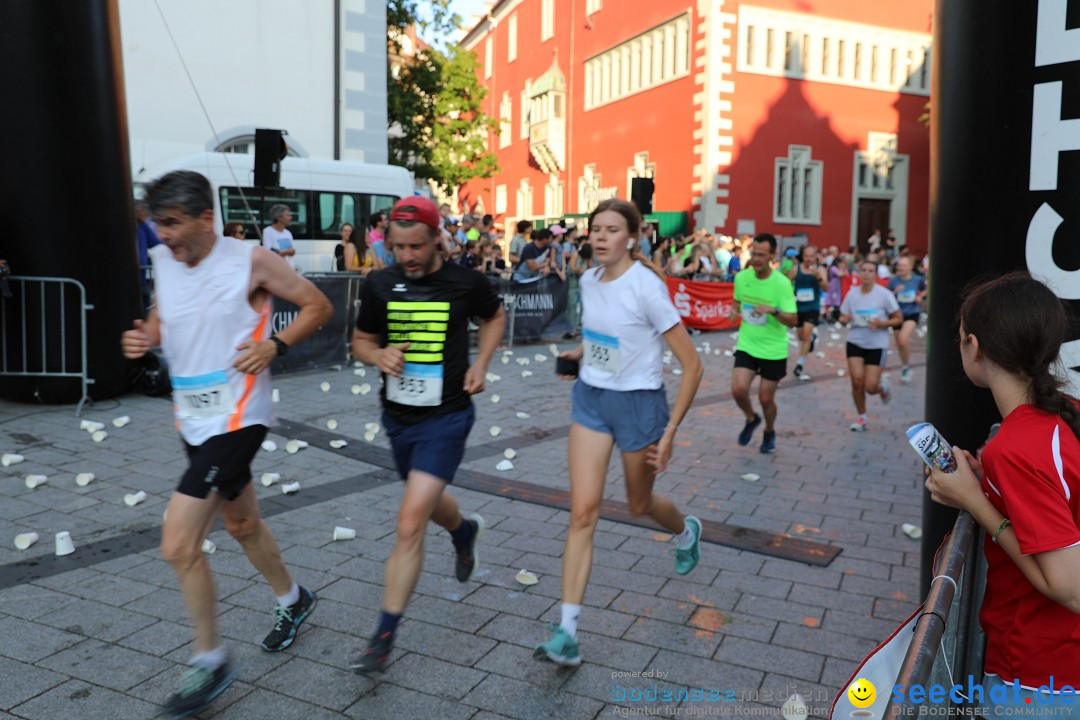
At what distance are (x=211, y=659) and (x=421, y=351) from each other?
56.2 inches

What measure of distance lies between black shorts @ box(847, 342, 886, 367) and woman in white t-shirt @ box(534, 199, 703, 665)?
5.40 meters

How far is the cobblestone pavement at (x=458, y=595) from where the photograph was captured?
11.0 ft

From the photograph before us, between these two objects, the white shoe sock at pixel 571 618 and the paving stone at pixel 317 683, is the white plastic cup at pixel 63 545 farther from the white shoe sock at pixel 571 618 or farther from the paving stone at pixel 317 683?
the white shoe sock at pixel 571 618

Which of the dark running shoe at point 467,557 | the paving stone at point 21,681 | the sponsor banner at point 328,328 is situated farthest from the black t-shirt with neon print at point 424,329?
the sponsor banner at point 328,328

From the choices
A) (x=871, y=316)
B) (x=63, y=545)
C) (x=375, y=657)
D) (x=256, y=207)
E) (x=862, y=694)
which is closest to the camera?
(x=862, y=694)

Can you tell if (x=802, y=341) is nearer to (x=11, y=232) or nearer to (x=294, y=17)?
(x=11, y=232)

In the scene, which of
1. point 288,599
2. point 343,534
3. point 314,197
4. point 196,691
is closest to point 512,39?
point 314,197

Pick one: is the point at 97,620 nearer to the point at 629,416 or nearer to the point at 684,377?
the point at 629,416

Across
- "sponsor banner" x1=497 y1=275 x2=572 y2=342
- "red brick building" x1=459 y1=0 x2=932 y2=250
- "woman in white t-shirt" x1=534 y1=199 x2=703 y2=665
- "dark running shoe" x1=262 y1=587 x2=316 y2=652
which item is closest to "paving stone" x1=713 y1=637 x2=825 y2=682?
"woman in white t-shirt" x1=534 y1=199 x2=703 y2=665

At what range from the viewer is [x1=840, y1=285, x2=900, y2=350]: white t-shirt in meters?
8.59

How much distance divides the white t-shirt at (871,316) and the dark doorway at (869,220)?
24.7 meters

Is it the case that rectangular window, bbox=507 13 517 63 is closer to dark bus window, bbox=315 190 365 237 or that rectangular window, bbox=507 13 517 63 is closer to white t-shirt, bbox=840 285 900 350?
dark bus window, bbox=315 190 365 237

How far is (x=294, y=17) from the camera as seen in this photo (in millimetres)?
18391

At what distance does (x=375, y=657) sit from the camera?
330 centimetres
